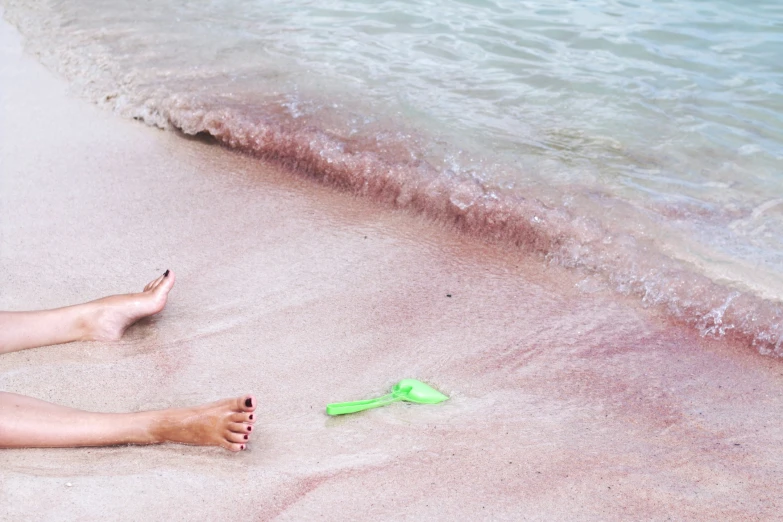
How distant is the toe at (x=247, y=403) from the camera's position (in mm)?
1979

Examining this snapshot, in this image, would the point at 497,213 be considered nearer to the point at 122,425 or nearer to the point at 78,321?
the point at 78,321

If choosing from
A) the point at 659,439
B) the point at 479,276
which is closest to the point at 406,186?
the point at 479,276

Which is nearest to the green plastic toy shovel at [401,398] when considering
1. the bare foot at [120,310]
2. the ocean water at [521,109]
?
the bare foot at [120,310]

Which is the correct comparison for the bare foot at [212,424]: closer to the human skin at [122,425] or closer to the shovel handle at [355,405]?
the human skin at [122,425]

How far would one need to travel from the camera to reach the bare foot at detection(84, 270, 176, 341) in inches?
97.3

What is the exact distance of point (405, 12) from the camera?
527 cm

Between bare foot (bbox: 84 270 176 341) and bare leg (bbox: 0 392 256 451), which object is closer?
bare leg (bbox: 0 392 256 451)

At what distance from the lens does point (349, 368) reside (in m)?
2.41

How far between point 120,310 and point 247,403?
74 centimetres

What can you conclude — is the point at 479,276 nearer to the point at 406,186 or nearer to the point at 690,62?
the point at 406,186

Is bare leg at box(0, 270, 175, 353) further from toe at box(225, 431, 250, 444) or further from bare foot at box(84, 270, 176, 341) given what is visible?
toe at box(225, 431, 250, 444)

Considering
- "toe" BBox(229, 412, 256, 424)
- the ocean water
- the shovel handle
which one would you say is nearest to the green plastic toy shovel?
the shovel handle

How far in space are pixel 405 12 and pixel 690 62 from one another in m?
1.85

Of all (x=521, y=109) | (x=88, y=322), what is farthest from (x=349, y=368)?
(x=521, y=109)
